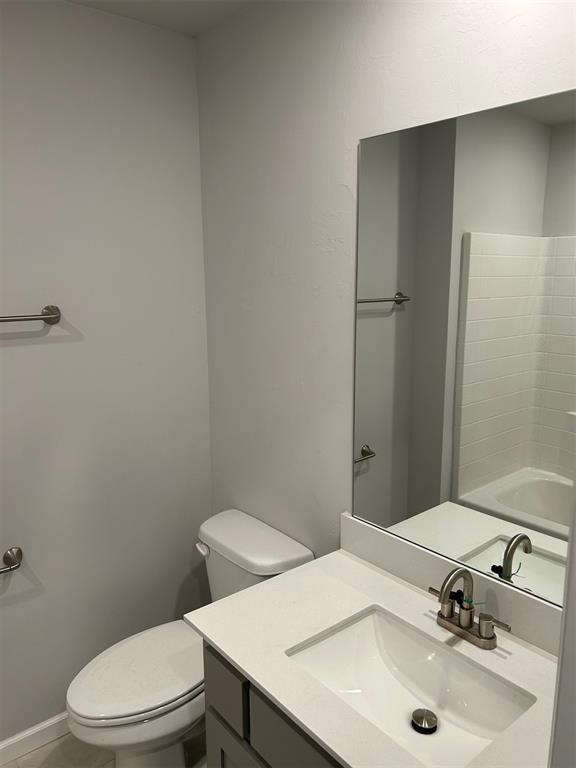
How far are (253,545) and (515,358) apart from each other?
3.35 feet

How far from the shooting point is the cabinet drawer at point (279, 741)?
1067 millimetres

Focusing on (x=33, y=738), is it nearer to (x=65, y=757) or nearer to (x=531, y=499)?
(x=65, y=757)

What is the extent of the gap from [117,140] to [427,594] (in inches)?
64.6

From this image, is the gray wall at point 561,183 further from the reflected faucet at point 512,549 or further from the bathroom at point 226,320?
the reflected faucet at point 512,549

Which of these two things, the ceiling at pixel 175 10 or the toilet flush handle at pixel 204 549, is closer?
the ceiling at pixel 175 10

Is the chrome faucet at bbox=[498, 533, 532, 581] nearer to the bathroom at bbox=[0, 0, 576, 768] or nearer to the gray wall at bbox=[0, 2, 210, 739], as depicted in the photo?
the bathroom at bbox=[0, 0, 576, 768]

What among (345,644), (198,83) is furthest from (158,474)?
(198,83)

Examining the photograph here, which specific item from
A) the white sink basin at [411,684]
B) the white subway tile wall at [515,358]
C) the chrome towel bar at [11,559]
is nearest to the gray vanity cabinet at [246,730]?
the white sink basin at [411,684]

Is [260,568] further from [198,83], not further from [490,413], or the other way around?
[198,83]

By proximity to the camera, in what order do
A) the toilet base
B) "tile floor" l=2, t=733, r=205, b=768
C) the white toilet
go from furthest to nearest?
1. "tile floor" l=2, t=733, r=205, b=768
2. the toilet base
3. the white toilet

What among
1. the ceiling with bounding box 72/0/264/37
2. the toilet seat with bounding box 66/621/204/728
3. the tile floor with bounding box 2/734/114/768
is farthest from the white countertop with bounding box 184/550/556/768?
the ceiling with bounding box 72/0/264/37

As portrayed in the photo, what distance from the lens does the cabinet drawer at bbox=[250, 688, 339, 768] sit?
107 cm

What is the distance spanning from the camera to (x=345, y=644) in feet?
4.41

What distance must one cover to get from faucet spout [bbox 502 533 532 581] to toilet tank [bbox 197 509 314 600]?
26.8 inches
